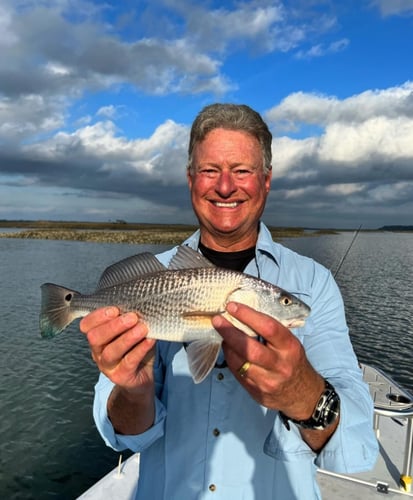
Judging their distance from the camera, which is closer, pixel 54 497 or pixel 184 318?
pixel 184 318

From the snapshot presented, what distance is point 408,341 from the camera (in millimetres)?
24906

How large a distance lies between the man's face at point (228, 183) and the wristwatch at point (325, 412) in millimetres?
1783

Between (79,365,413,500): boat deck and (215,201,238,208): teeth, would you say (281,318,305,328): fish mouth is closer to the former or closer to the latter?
(215,201,238,208): teeth

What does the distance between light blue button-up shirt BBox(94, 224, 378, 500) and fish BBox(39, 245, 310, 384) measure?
405 millimetres

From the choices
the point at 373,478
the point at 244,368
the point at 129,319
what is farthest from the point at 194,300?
the point at 373,478

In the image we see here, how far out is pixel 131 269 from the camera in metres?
3.82

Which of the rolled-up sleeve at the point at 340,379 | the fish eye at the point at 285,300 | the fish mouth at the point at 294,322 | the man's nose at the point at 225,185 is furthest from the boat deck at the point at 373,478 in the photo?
the man's nose at the point at 225,185

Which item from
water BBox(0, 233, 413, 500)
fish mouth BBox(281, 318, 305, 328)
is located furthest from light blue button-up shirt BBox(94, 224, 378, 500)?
water BBox(0, 233, 413, 500)

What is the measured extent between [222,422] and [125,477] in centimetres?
555

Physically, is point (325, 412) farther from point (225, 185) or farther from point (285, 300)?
point (225, 185)

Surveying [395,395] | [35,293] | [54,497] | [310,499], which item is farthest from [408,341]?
[35,293]

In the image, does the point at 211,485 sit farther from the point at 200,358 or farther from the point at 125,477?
the point at 125,477

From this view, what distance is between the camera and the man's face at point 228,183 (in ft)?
12.7

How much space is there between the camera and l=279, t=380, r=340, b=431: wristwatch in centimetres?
276
